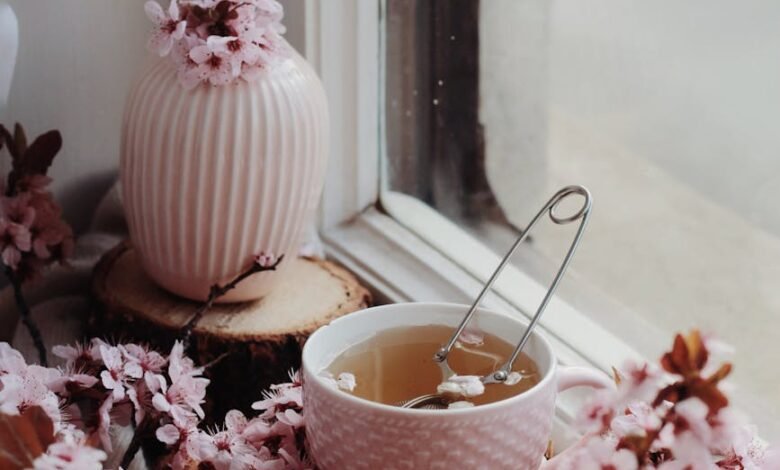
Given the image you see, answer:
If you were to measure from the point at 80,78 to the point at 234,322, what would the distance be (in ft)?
0.99

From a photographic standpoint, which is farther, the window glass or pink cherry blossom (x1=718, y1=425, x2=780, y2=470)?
the window glass

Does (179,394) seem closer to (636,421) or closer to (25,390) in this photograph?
(25,390)

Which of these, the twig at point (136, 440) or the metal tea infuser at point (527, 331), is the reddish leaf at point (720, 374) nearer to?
the metal tea infuser at point (527, 331)

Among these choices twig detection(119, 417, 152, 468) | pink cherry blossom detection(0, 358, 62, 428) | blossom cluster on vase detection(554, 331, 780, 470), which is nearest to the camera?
blossom cluster on vase detection(554, 331, 780, 470)

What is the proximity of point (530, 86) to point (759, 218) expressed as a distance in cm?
26

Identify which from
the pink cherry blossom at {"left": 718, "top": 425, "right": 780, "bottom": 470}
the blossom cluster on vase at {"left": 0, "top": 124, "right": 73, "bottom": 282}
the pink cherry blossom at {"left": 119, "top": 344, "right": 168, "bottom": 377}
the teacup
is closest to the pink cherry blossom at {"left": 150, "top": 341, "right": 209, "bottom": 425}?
the pink cherry blossom at {"left": 119, "top": 344, "right": 168, "bottom": 377}

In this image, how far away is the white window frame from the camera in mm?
961

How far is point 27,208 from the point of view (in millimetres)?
908

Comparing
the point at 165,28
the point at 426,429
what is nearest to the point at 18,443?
the point at 426,429

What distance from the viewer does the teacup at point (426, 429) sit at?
0.56 m

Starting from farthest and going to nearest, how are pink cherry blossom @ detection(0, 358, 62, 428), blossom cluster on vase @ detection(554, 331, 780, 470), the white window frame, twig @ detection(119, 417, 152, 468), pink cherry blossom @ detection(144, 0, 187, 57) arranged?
the white window frame, pink cherry blossom @ detection(144, 0, 187, 57), twig @ detection(119, 417, 152, 468), pink cherry blossom @ detection(0, 358, 62, 428), blossom cluster on vase @ detection(554, 331, 780, 470)

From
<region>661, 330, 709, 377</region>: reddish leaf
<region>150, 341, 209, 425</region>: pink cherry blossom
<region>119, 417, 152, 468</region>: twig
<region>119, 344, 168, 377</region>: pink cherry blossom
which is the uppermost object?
<region>661, 330, 709, 377</region>: reddish leaf

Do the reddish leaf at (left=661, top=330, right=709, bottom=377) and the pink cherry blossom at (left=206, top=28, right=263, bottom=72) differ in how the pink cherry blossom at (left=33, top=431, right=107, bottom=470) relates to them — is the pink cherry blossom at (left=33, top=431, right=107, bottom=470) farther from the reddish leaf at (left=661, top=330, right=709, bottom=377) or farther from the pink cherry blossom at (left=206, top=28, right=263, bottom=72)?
the pink cherry blossom at (left=206, top=28, right=263, bottom=72)

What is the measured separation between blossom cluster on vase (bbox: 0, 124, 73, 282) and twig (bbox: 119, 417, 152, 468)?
0.80ft
